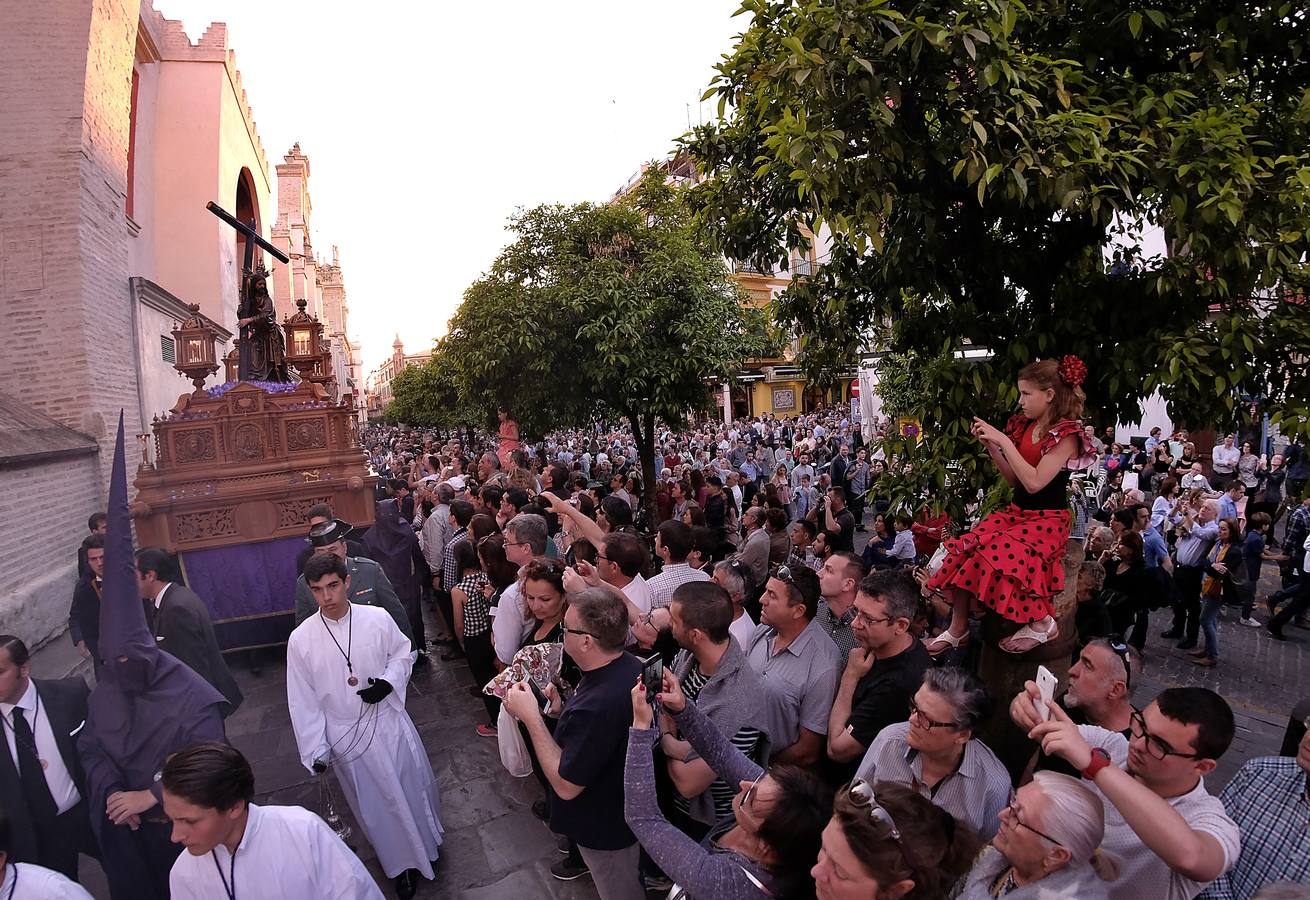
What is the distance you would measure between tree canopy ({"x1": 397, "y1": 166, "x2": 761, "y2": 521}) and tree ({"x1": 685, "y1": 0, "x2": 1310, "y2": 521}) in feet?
19.9

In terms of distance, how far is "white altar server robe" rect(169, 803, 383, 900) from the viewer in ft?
8.98

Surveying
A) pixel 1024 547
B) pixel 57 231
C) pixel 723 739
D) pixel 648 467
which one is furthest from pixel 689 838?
pixel 57 231

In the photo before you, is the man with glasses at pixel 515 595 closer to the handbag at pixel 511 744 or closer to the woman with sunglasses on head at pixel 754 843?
the handbag at pixel 511 744

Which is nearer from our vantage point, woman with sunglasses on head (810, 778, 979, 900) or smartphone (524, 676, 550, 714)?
woman with sunglasses on head (810, 778, 979, 900)

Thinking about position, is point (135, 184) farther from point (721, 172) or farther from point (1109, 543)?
point (1109, 543)

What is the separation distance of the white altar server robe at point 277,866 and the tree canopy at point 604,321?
7.77 meters

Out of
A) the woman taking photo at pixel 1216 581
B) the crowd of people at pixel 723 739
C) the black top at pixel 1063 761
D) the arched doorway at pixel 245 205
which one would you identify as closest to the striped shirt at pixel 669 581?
the crowd of people at pixel 723 739

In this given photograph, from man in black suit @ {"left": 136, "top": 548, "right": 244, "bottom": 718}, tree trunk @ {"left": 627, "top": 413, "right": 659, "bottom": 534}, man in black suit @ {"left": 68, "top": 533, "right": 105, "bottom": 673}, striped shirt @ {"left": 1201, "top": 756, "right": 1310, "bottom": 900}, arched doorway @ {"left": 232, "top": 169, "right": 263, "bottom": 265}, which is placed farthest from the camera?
arched doorway @ {"left": 232, "top": 169, "right": 263, "bottom": 265}

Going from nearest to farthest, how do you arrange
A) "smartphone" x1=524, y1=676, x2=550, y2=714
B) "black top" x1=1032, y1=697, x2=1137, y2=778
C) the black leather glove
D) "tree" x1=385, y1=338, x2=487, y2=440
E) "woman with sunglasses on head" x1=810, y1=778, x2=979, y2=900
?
1. "woman with sunglasses on head" x1=810, y1=778, x2=979, y2=900
2. "black top" x1=1032, y1=697, x2=1137, y2=778
3. "smartphone" x1=524, y1=676, x2=550, y2=714
4. the black leather glove
5. "tree" x1=385, y1=338, x2=487, y2=440

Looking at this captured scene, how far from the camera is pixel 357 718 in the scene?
4.29 metres

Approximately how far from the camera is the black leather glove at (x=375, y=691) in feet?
13.8

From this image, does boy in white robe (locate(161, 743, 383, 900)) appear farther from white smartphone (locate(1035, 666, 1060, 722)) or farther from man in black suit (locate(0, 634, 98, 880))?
white smartphone (locate(1035, 666, 1060, 722))

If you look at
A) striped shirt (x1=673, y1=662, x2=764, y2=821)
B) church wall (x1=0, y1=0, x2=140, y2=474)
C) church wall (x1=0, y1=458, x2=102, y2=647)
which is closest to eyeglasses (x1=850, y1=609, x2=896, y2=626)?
striped shirt (x1=673, y1=662, x2=764, y2=821)

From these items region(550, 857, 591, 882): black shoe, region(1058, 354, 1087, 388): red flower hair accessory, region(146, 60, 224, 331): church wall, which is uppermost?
region(146, 60, 224, 331): church wall
